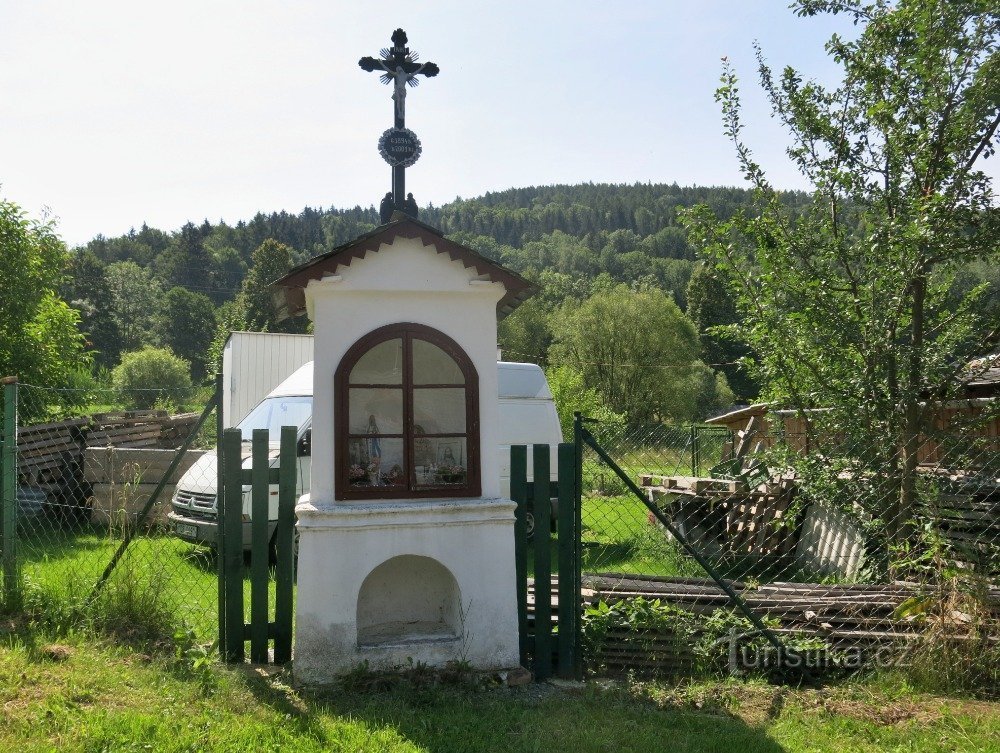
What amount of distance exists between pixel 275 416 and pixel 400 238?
507 cm

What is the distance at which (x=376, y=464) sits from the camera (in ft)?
17.8

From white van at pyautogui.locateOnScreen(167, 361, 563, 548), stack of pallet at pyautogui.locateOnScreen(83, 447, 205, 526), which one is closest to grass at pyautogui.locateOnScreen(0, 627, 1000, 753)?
white van at pyautogui.locateOnScreen(167, 361, 563, 548)

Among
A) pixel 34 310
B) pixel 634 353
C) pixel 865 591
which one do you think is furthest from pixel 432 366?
pixel 634 353

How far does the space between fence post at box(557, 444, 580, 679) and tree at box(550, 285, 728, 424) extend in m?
36.1

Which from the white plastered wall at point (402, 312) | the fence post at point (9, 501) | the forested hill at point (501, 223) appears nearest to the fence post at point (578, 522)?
the white plastered wall at point (402, 312)

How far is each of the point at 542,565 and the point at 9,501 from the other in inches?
156

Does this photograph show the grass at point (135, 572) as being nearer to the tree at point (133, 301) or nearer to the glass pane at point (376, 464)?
the glass pane at point (376, 464)

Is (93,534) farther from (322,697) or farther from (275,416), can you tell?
(322,697)

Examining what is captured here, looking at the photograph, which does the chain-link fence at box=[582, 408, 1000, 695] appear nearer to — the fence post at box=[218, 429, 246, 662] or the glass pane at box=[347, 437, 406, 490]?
the glass pane at box=[347, 437, 406, 490]

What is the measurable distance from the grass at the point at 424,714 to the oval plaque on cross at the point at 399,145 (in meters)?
3.71

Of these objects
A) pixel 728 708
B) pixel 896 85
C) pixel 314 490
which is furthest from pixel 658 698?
pixel 896 85

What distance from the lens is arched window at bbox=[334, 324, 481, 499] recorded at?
211 inches

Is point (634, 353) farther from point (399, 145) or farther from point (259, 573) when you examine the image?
point (259, 573)

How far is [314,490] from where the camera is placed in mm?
5242
